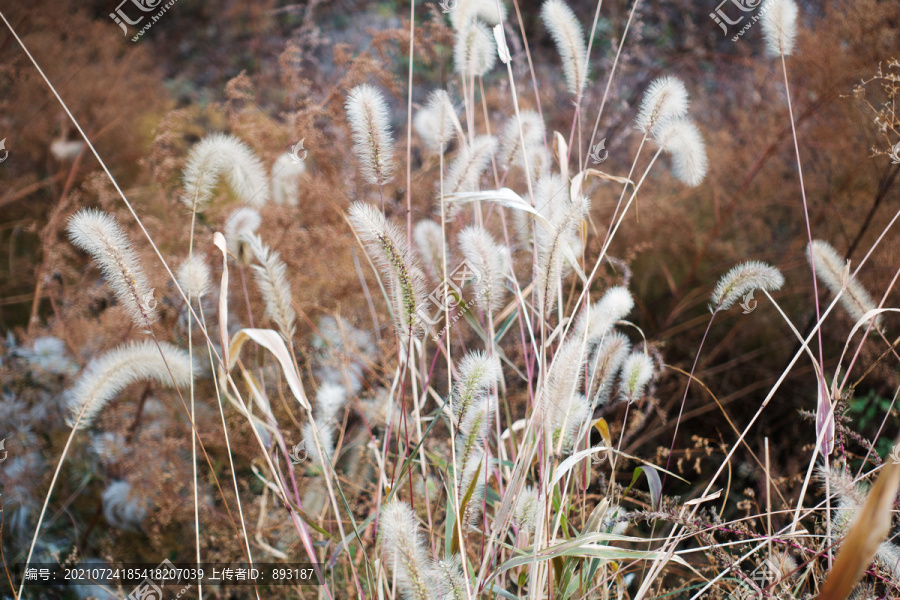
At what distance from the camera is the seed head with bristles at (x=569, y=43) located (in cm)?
87

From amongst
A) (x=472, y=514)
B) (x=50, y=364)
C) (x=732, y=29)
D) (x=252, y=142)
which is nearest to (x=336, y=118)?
(x=252, y=142)

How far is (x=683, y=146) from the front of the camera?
34.4 inches

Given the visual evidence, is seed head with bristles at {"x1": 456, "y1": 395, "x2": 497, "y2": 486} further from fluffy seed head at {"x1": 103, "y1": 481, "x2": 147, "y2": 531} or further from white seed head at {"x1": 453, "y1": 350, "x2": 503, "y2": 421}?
fluffy seed head at {"x1": 103, "y1": 481, "x2": 147, "y2": 531}

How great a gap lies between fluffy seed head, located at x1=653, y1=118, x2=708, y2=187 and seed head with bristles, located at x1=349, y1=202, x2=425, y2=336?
46 centimetres

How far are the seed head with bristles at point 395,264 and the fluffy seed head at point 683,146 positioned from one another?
1.51 ft

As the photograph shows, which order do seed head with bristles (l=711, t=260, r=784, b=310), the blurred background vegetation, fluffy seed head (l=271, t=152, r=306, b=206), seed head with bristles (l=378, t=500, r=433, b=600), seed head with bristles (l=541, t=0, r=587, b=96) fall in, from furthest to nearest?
the blurred background vegetation, fluffy seed head (l=271, t=152, r=306, b=206), seed head with bristles (l=541, t=0, r=587, b=96), seed head with bristles (l=711, t=260, r=784, b=310), seed head with bristles (l=378, t=500, r=433, b=600)

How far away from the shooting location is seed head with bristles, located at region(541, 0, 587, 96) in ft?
2.85

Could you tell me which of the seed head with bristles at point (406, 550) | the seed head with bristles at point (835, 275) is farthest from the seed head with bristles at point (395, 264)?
the seed head with bristles at point (835, 275)

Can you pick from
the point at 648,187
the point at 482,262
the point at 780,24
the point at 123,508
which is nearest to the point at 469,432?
the point at 482,262

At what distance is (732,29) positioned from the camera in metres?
2.83

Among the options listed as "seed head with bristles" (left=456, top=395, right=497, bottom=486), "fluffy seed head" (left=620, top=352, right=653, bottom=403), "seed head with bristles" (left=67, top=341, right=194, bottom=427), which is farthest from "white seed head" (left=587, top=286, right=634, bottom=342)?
"seed head with bristles" (left=67, top=341, right=194, bottom=427)

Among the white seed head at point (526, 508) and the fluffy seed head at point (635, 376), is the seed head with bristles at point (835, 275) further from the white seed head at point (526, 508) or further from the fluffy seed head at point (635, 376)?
the white seed head at point (526, 508)

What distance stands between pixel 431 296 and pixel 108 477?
1.04 meters

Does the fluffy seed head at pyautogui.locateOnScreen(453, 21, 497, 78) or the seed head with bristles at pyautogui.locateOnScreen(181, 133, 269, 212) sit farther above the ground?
the fluffy seed head at pyautogui.locateOnScreen(453, 21, 497, 78)
